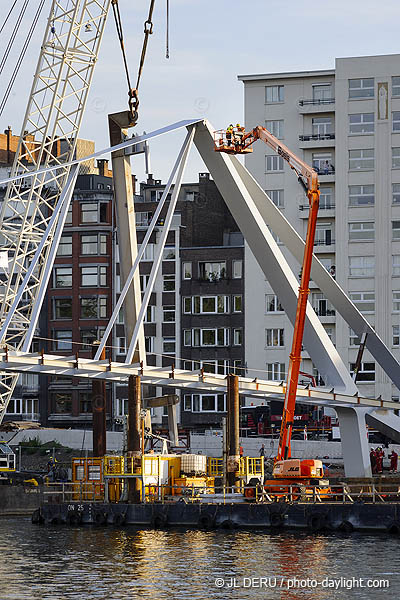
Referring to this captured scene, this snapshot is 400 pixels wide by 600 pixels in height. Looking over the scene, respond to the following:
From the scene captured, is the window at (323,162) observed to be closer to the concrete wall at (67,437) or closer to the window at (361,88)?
the window at (361,88)

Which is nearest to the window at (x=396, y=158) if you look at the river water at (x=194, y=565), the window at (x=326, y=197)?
the window at (x=326, y=197)

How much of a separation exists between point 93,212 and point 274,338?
21158 millimetres

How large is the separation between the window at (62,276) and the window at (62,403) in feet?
33.8

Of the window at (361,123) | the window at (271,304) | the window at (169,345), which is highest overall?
the window at (361,123)

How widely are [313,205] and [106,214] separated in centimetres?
6133

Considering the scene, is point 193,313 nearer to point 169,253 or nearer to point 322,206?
point 169,253

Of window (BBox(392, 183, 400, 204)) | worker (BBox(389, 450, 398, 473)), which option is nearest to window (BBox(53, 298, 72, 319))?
window (BBox(392, 183, 400, 204))

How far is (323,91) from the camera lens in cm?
13612

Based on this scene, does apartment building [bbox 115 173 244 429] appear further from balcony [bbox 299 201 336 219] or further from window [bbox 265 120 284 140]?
window [bbox 265 120 284 140]

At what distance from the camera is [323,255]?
13500 cm

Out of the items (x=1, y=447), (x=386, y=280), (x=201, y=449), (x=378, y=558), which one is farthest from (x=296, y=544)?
(x=386, y=280)

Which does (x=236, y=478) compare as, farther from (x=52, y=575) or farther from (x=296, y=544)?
(x=52, y=575)

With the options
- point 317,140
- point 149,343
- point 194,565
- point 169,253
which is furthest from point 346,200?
point 194,565

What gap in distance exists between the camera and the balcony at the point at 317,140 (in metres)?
135
